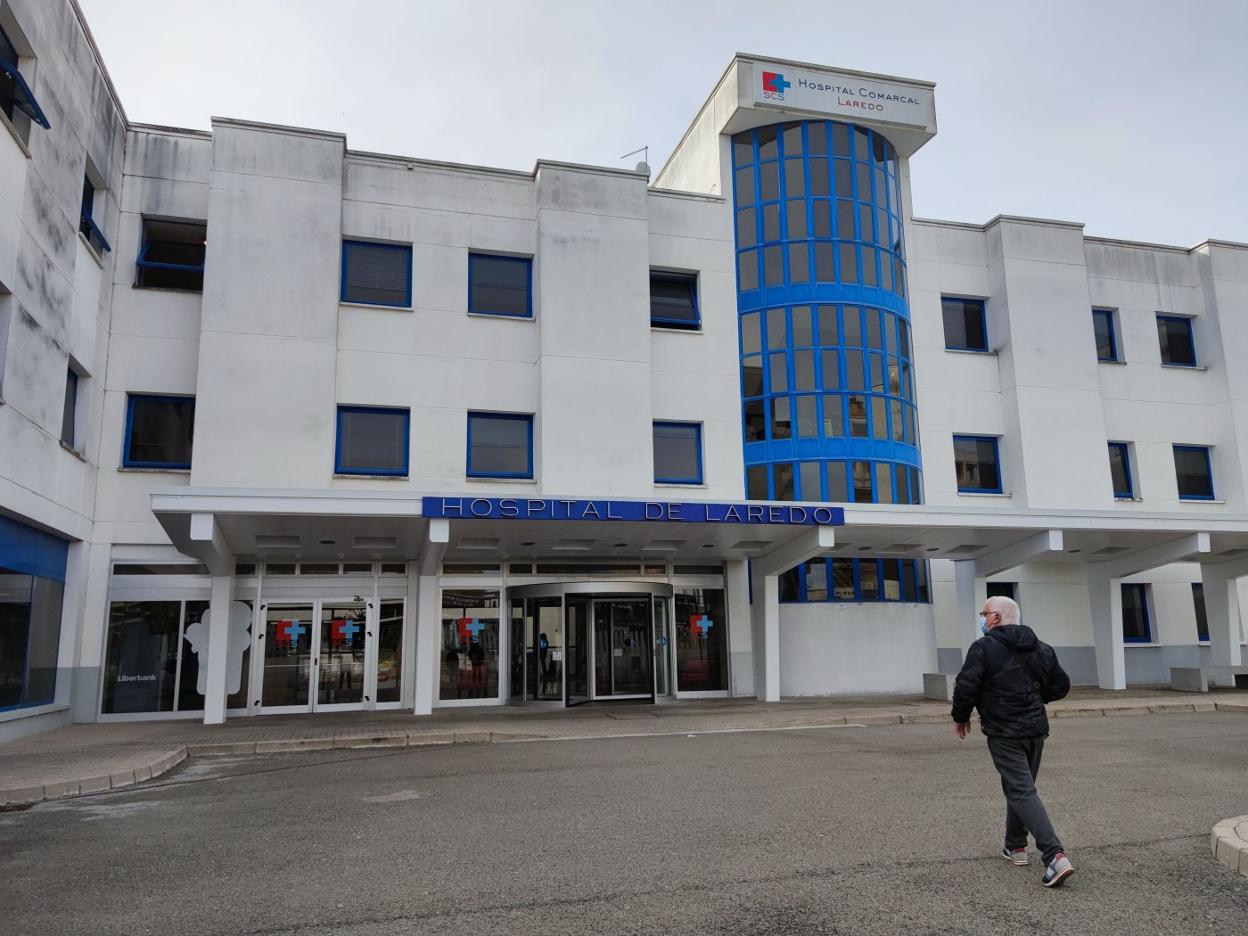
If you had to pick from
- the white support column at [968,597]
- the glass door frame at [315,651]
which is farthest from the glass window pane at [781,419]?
the glass door frame at [315,651]

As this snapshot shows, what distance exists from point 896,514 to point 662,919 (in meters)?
14.4

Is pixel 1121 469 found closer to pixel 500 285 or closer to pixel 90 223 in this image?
pixel 500 285

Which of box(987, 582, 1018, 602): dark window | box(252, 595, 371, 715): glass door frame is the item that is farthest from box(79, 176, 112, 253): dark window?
box(987, 582, 1018, 602): dark window

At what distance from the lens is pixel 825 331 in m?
22.8

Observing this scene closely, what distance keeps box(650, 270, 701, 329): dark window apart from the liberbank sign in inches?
186

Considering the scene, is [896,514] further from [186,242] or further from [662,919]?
[186,242]

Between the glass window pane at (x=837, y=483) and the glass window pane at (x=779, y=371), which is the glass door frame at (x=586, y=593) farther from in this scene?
the glass window pane at (x=779, y=371)

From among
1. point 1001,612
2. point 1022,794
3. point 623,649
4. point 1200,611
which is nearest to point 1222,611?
point 1200,611

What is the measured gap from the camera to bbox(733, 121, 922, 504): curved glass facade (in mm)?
22359

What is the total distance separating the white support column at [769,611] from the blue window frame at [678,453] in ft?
8.11

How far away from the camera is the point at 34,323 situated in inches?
607

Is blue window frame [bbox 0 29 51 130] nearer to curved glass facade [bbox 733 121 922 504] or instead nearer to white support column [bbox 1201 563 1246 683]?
curved glass facade [bbox 733 121 922 504]

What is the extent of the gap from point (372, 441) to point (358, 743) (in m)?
7.66

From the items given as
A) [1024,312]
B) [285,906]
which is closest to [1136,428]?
[1024,312]
